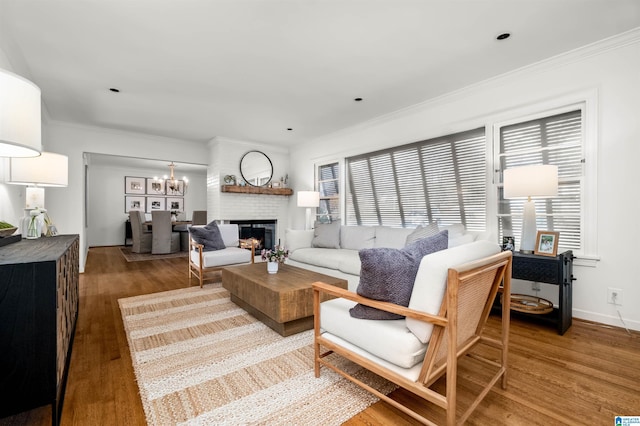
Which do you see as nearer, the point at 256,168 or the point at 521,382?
the point at 521,382

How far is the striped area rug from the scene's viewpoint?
149cm

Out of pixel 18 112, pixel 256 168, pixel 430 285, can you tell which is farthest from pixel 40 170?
pixel 256 168

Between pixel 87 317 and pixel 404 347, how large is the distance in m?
3.14

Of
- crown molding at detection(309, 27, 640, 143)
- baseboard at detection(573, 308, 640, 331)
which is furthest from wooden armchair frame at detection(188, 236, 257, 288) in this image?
baseboard at detection(573, 308, 640, 331)

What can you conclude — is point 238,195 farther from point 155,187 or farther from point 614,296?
point 614,296

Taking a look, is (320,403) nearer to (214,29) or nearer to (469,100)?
(214,29)

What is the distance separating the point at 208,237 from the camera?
4.35m

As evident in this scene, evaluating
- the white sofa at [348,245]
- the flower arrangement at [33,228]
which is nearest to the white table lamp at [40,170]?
the flower arrangement at [33,228]

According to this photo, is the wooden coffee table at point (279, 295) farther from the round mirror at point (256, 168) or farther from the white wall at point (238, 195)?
the round mirror at point (256, 168)

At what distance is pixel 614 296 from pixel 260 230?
566 cm

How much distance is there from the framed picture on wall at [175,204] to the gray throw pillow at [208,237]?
5745mm

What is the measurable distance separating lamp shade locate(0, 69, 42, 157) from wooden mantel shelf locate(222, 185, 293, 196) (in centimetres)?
450

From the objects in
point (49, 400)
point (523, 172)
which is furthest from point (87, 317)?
point (523, 172)

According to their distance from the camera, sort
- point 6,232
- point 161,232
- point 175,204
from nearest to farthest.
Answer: point 6,232, point 161,232, point 175,204
